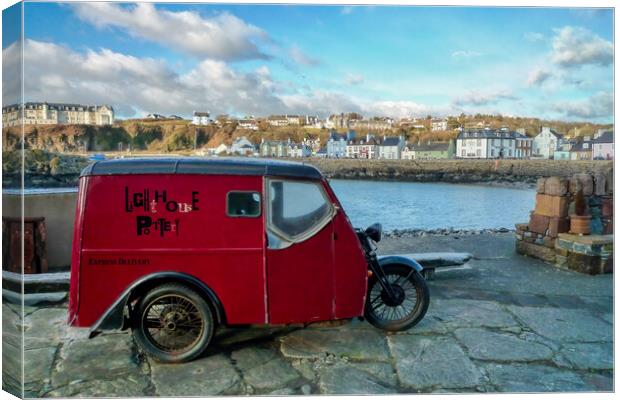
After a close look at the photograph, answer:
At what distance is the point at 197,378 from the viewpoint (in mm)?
3459

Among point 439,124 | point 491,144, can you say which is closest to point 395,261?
point 439,124

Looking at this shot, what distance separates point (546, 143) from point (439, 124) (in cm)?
151

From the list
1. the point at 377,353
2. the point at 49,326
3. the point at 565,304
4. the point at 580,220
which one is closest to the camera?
the point at 377,353

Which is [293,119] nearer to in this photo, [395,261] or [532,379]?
[395,261]

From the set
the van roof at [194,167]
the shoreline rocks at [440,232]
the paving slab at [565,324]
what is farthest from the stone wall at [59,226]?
the shoreline rocks at [440,232]

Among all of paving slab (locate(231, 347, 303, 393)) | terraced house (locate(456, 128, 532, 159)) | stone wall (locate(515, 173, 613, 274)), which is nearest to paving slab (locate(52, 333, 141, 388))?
paving slab (locate(231, 347, 303, 393))

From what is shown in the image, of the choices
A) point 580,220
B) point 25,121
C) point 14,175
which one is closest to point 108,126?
point 25,121

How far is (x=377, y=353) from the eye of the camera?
386cm

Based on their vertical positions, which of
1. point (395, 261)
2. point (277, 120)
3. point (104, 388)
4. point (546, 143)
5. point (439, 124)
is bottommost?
point (104, 388)

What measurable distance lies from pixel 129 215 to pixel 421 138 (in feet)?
15.7

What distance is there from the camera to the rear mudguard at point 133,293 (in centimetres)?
349

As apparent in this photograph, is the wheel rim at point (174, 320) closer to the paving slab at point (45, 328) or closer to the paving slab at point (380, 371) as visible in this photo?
the paving slab at point (45, 328)

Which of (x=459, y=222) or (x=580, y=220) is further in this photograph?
(x=459, y=222)

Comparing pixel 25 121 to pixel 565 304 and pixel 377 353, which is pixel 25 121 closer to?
pixel 377 353
